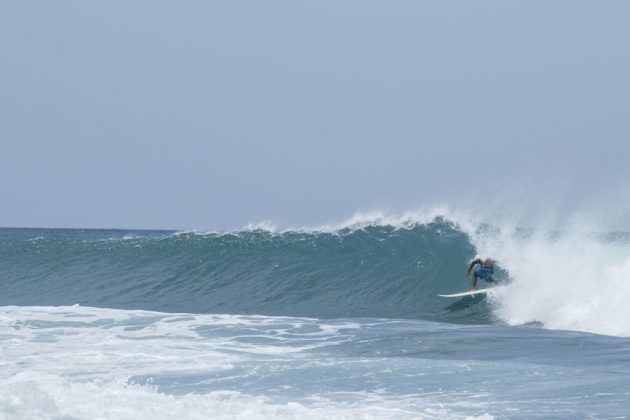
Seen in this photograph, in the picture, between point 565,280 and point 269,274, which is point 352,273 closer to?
point 269,274

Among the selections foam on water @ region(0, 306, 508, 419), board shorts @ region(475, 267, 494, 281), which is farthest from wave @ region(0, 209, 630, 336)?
foam on water @ region(0, 306, 508, 419)

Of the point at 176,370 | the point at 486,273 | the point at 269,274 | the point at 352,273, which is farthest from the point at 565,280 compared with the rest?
the point at 176,370

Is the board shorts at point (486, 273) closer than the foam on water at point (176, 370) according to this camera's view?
No

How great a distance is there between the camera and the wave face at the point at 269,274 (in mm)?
18109

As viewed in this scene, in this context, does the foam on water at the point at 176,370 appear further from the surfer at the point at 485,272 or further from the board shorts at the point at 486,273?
the board shorts at the point at 486,273

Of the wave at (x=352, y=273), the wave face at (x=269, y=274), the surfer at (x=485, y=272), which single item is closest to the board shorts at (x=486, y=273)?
the surfer at (x=485, y=272)

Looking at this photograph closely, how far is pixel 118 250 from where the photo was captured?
26.2m

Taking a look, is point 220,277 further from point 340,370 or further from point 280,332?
point 340,370

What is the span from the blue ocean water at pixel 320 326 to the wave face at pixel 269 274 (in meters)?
0.07

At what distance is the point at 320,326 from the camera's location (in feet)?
46.8

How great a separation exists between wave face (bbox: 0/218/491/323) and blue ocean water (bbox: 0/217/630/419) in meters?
0.07

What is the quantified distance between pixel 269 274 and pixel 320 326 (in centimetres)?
721

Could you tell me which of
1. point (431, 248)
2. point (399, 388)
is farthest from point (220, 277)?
point (399, 388)

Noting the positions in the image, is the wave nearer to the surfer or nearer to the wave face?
the wave face
